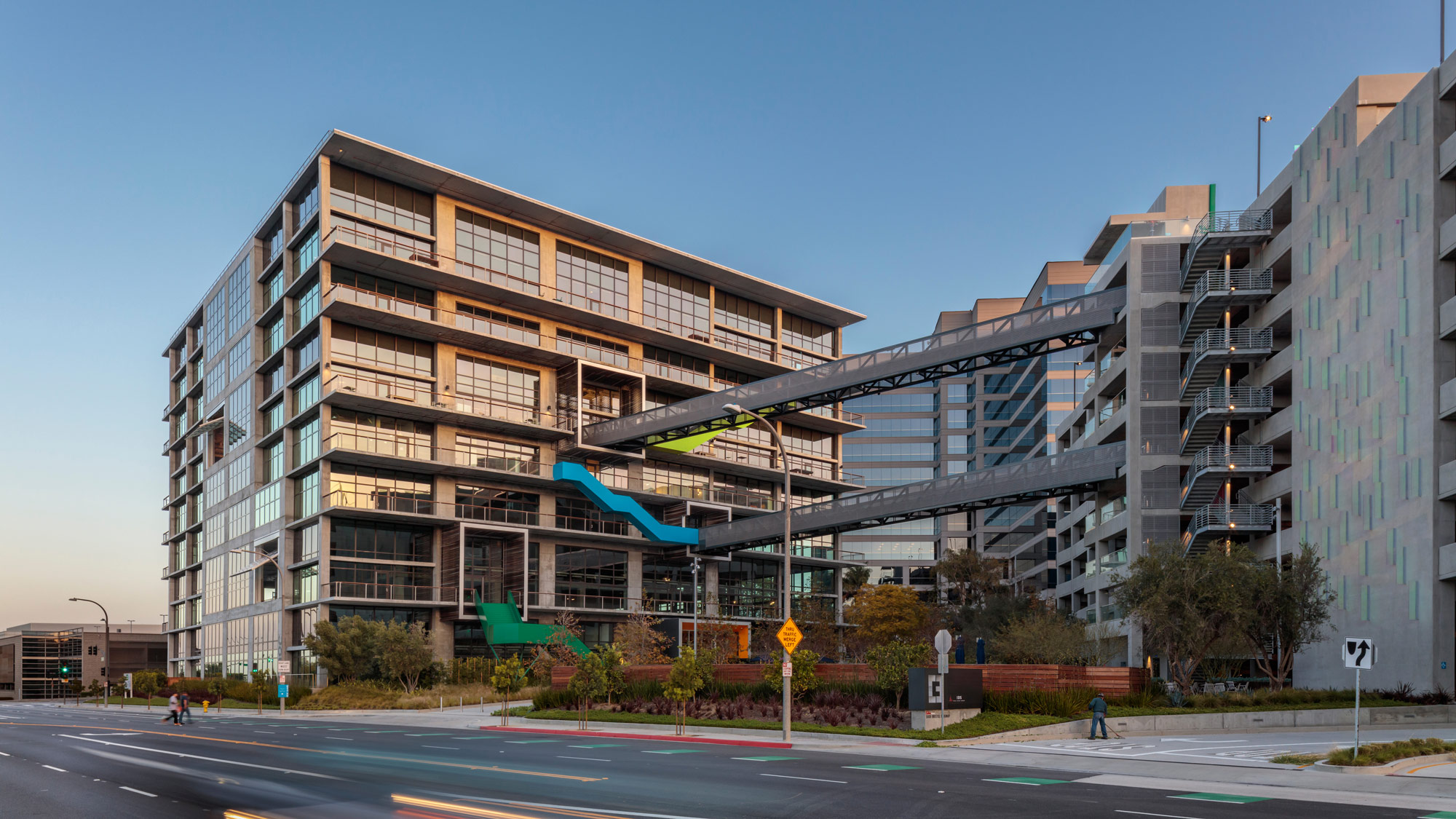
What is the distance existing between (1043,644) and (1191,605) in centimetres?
946

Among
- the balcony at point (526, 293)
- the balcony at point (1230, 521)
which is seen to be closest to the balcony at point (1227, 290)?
the balcony at point (1230, 521)

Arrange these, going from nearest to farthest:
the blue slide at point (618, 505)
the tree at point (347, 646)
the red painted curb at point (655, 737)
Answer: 1. the red painted curb at point (655, 737)
2. the tree at point (347, 646)
3. the blue slide at point (618, 505)

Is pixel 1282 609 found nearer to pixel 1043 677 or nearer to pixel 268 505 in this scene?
pixel 1043 677

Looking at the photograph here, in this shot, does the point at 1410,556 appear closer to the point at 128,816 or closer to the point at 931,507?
the point at 931,507

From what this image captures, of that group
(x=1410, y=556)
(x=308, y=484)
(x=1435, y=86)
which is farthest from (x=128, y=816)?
(x=308, y=484)

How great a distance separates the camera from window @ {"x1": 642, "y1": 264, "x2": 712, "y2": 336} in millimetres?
80331

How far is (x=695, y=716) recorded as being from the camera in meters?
39.0

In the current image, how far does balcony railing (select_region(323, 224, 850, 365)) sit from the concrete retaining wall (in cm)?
4853

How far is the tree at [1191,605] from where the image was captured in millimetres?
39750

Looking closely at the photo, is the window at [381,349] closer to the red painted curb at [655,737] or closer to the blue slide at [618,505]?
the blue slide at [618,505]

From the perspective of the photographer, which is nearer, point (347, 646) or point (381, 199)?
point (347, 646)

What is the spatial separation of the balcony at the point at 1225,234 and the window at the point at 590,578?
41245 millimetres

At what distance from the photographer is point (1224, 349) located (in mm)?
57031

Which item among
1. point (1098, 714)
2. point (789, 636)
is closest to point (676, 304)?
point (789, 636)
